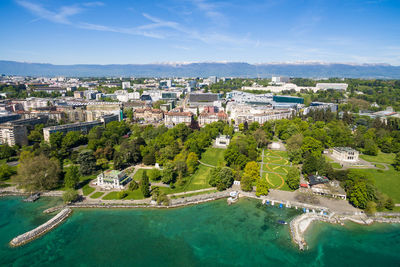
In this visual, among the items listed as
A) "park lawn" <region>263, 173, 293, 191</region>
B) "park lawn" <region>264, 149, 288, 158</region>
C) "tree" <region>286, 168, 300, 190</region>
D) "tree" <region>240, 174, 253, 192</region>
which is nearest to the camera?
"tree" <region>240, 174, 253, 192</region>

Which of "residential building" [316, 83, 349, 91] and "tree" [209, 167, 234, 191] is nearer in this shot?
"tree" [209, 167, 234, 191]

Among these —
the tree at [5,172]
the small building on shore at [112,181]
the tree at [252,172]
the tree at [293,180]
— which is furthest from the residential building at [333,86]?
the tree at [5,172]

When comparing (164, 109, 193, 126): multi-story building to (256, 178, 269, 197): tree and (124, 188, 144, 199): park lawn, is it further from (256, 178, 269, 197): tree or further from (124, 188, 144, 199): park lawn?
(256, 178, 269, 197): tree

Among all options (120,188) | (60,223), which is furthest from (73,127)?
(60,223)

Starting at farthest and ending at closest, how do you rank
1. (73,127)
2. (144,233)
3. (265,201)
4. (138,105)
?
(138,105) < (73,127) < (265,201) < (144,233)

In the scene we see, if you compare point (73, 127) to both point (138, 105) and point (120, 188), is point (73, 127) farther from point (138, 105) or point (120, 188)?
point (138, 105)

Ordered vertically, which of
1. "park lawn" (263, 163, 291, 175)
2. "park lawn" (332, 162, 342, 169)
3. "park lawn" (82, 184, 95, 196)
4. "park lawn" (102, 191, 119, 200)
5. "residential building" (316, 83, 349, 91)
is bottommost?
"park lawn" (102, 191, 119, 200)

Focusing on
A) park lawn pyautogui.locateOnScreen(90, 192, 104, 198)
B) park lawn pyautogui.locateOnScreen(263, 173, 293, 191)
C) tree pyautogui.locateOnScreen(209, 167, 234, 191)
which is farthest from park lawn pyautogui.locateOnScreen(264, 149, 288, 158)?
Answer: park lawn pyautogui.locateOnScreen(90, 192, 104, 198)
